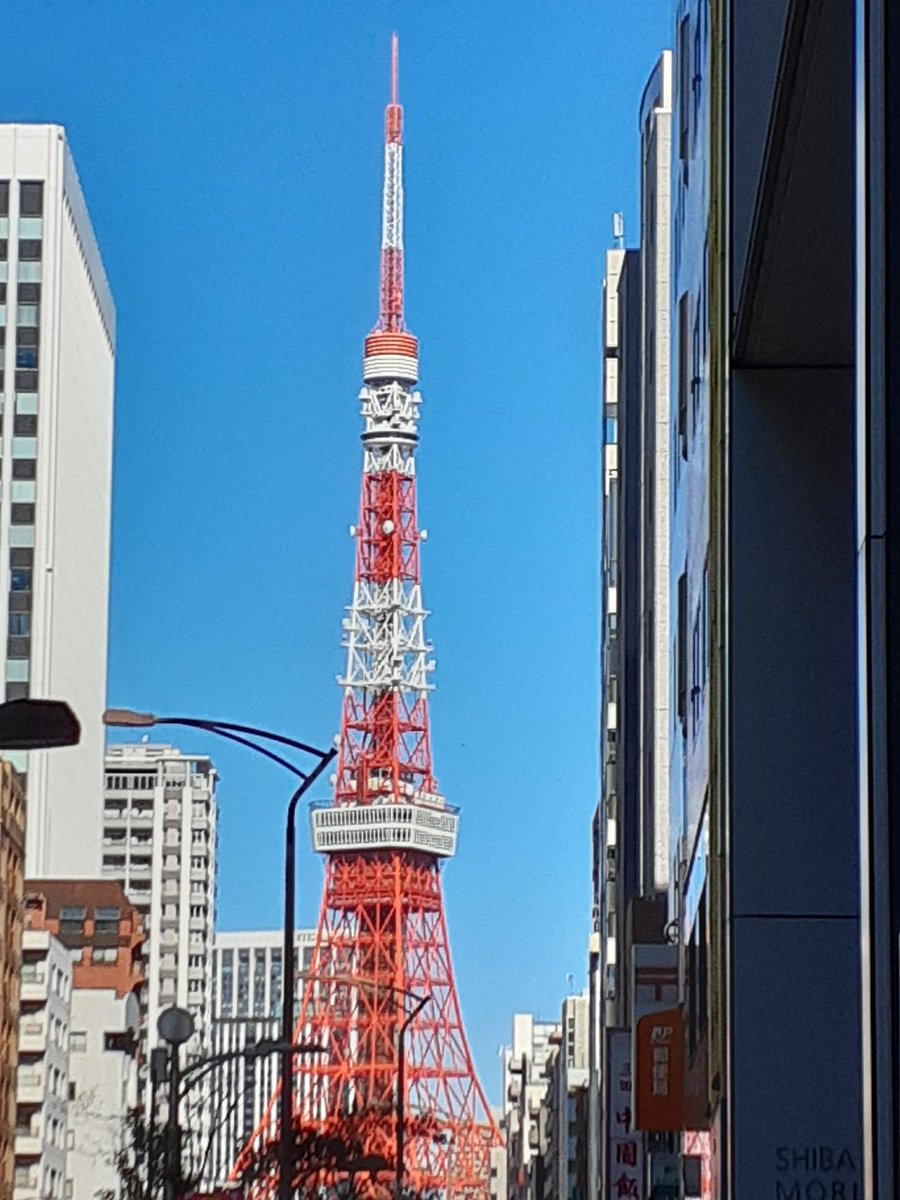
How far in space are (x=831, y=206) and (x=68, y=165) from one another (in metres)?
129

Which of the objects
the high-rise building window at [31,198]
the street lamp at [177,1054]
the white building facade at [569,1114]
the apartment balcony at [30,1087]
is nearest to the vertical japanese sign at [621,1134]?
the street lamp at [177,1054]

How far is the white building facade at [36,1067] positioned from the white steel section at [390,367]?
50.2m

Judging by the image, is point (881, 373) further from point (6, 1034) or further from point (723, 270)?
point (6, 1034)

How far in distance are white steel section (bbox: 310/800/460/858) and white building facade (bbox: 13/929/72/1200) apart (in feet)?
92.6

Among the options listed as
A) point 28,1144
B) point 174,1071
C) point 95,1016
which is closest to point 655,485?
point 174,1071

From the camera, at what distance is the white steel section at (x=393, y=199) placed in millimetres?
157125

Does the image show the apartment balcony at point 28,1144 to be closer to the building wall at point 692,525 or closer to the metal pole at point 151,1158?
the metal pole at point 151,1158

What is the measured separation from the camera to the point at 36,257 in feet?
466

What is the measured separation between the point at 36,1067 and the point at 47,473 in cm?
2887

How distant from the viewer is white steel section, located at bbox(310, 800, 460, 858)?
157m

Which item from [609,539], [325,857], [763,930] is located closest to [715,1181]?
[763,930]

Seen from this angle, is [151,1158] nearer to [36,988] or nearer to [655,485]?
[655,485]

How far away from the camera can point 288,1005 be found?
126ft

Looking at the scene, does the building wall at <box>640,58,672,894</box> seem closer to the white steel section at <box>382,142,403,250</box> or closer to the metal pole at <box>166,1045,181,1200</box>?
the metal pole at <box>166,1045,181,1200</box>
